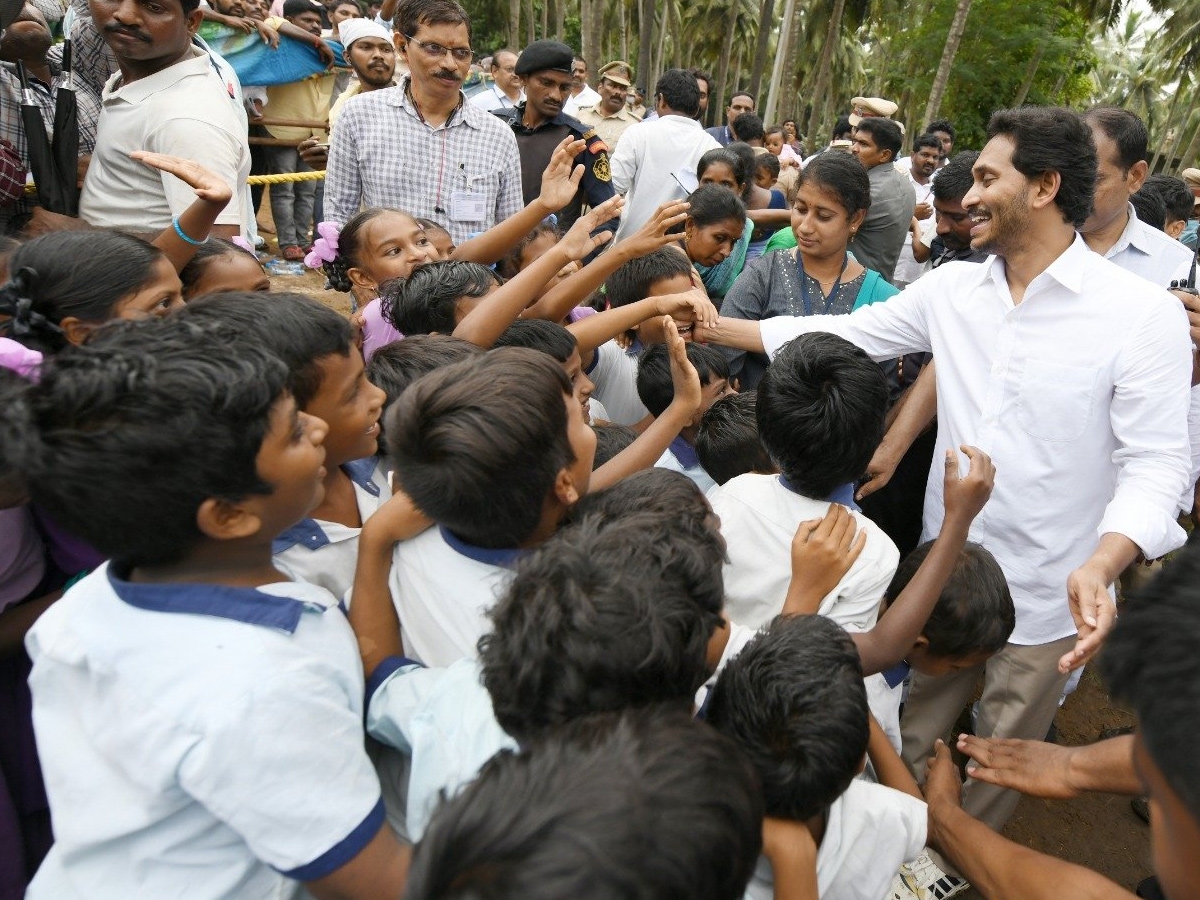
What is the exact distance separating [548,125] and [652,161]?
34.0 inches

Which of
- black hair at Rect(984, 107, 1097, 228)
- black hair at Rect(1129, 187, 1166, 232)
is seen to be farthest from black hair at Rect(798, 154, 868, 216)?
black hair at Rect(1129, 187, 1166, 232)

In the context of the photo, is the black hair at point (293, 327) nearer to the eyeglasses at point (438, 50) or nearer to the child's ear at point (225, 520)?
the child's ear at point (225, 520)

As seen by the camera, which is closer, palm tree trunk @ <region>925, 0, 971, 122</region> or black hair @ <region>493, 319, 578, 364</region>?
black hair @ <region>493, 319, 578, 364</region>

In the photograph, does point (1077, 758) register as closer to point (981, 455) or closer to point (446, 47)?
point (981, 455)

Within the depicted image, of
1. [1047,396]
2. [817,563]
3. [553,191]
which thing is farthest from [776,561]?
[553,191]

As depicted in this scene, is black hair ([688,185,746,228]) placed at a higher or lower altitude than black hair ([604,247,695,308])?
higher

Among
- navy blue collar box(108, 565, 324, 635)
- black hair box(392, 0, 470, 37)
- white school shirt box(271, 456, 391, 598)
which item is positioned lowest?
white school shirt box(271, 456, 391, 598)

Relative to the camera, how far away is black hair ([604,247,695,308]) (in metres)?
3.28

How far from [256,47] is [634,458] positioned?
18.8 ft

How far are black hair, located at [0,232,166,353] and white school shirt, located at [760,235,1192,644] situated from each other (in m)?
2.48

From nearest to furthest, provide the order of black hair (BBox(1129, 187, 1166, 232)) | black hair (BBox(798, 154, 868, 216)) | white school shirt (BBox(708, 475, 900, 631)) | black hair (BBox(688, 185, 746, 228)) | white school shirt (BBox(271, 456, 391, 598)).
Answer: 1. white school shirt (BBox(271, 456, 391, 598))
2. white school shirt (BBox(708, 475, 900, 631))
3. black hair (BBox(798, 154, 868, 216))
4. black hair (BBox(688, 185, 746, 228))
5. black hair (BBox(1129, 187, 1166, 232))

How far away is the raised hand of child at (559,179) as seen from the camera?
287 cm

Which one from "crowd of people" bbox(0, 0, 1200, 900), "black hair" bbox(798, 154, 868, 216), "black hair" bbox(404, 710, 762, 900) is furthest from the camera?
"black hair" bbox(798, 154, 868, 216)

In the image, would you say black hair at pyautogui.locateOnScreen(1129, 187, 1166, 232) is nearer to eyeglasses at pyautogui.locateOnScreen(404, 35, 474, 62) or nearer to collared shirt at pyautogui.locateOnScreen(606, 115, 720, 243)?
collared shirt at pyautogui.locateOnScreen(606, 115, 720, 243)
